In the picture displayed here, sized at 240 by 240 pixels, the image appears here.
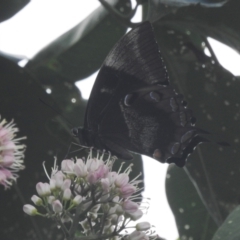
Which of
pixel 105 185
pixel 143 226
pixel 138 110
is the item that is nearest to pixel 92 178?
pixel 105 185

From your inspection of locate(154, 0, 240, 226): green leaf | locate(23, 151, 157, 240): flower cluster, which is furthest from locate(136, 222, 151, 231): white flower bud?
locate(154, 0, 240, 226): green leaf

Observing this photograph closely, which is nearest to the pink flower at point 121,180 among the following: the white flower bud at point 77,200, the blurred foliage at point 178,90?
the white flower bud at point 77,200

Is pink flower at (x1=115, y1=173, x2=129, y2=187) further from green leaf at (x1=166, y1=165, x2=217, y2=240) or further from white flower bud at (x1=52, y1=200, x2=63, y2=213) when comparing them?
green leaf at (x1=166, y1=165, x2=217, y2=240)

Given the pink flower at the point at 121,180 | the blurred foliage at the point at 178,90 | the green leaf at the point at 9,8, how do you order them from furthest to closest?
1. the green leaf at the point at 9,8
2. the blurred foliage at the point at 178,90
3. the pink flower at the point at 121,180

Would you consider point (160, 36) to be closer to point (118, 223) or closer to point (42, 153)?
point (42, 153)

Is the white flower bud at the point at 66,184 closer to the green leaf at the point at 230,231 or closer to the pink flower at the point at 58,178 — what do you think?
the pink flower at the point at 58,178
